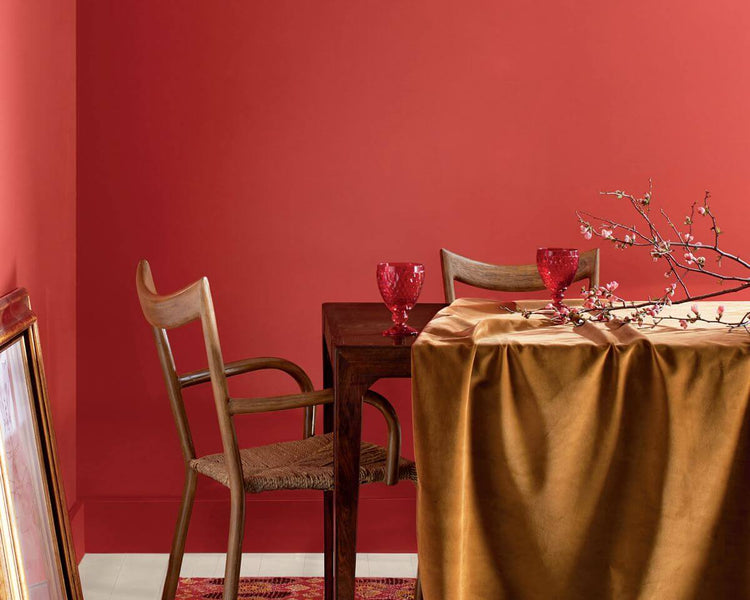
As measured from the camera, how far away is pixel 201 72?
2777 mm

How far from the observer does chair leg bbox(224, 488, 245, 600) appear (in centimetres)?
193

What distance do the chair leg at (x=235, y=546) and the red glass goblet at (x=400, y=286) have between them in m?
0.51

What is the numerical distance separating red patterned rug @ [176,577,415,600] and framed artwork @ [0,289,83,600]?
1.70 ft

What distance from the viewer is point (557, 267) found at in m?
1.95

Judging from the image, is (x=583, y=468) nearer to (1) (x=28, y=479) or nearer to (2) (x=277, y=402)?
(2) (x=277, y=402)

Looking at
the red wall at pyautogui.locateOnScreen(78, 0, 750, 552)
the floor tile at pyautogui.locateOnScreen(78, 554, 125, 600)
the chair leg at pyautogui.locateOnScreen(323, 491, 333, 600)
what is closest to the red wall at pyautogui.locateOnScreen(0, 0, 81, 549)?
the red wall at pyautogui.locateOnScreen(78, 0, 750, 552)

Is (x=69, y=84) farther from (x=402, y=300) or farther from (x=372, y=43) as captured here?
(x=402, y=300)

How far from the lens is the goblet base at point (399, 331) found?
5.79 feet

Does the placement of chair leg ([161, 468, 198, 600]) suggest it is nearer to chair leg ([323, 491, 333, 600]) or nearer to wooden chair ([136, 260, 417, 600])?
wooden chair ([136, 260, 417, 600])

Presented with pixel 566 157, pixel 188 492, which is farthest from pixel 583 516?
pixel 566 157

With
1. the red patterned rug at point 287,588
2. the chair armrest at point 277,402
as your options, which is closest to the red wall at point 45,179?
the red patterned rug at point 287,588

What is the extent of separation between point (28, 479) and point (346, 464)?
0.72 metres

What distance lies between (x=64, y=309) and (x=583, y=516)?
5.67ft

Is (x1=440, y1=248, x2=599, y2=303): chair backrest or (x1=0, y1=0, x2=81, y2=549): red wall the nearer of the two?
(x1=0, y1=0, x2=81, y2=549): red wall
